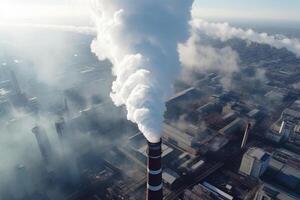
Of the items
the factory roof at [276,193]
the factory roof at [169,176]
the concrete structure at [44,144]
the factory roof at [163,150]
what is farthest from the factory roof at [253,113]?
the concrete structure at [44,144]

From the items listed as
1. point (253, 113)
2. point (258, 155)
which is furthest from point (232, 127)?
point (258, 155)

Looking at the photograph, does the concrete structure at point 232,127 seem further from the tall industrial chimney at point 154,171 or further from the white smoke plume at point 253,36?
the tall industrial chimney at point 154,171

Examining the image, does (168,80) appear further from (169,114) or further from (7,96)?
(7,96)

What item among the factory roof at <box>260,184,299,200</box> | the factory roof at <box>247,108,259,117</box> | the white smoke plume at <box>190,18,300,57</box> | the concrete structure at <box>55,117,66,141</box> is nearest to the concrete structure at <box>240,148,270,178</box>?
the factory roof at <box>260,184,299,200</box>

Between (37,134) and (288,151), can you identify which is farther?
(288,151)

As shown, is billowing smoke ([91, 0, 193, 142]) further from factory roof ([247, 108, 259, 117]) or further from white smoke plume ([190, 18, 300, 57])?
white smoke plume ([190, 18, 300, 57])

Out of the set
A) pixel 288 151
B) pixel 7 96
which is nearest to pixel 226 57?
pixel 288 151
